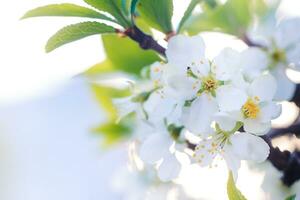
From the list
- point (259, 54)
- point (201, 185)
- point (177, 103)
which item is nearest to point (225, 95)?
point (177, 103)


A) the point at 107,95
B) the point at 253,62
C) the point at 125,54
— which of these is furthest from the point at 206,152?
the point at 107,95

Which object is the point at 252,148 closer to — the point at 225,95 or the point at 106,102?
the point at 225,95

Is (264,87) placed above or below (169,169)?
above

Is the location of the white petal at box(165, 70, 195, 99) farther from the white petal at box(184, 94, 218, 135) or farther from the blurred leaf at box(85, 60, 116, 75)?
the blurred leaf at box(85, 60, 116, 75)

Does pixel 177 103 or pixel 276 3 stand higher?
pixel 177 103

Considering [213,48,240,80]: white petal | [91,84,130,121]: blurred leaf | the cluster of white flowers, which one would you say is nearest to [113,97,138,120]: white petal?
the cluster of white flowers

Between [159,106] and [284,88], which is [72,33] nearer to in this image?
[159,106]

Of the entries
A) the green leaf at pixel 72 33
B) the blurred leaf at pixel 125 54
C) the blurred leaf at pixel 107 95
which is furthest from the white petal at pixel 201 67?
the blurred leaf at pixel 107 95
